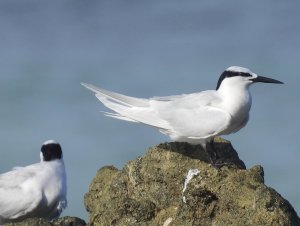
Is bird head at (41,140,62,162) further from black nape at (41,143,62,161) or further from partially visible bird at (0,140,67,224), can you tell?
partially visible bird at (0,140,67,224)

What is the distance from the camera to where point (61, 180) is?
38.9 ft

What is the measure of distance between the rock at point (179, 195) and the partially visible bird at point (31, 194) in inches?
52.4

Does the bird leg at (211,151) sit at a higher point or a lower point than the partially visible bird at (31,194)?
higher

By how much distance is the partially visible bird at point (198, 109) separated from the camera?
11641mm

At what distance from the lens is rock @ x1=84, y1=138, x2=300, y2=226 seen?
350 inches

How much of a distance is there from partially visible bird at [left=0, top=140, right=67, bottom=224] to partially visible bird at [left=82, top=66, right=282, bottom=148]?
47.3 inches

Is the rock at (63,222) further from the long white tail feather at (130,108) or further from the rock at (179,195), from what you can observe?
the long white tail feather at (130,108)

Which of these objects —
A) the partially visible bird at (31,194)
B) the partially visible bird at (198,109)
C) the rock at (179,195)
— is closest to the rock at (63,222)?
the rock at (179,195)

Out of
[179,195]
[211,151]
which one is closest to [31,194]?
Answer: [211,151]

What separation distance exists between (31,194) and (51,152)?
98 centimetres

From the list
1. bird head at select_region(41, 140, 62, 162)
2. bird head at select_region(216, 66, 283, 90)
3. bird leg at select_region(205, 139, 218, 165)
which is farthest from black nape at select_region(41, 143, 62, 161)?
bird head at select_region(216, 66, 283, 90)

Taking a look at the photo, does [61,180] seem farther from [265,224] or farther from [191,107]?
[265,224]

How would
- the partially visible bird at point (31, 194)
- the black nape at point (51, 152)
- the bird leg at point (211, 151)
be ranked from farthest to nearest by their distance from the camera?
the black nape at point (51, 152), the partially visible bird at point (31, 194), the bird leg at point (211, 151)

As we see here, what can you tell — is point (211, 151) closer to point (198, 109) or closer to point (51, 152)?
point (198, 109)
